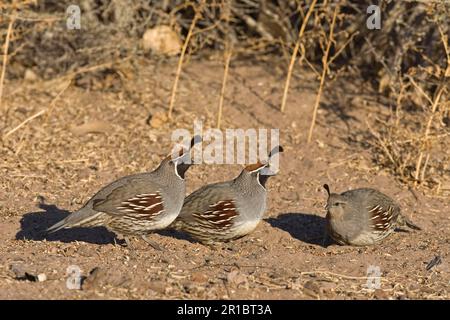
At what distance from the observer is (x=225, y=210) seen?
683 cm

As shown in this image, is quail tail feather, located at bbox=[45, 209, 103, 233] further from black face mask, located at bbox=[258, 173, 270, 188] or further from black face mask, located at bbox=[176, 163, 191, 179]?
black face mask, located at bbox=[258, 173, 270, 188]

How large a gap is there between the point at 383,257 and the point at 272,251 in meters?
0.86

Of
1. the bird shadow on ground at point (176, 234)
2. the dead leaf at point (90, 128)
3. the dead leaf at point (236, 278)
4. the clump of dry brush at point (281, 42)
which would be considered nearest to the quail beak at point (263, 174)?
the bird shadow on ground at point (176, 234)

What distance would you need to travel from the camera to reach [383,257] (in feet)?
22.2

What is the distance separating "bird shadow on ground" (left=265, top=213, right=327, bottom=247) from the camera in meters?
7.45

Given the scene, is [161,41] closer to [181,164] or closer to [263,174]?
[263,174]

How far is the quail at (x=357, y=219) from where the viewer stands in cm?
703

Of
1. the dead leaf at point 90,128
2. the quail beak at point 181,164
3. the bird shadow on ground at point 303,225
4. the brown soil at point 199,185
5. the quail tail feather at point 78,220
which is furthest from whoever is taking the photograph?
the dead leaf at point 90,128

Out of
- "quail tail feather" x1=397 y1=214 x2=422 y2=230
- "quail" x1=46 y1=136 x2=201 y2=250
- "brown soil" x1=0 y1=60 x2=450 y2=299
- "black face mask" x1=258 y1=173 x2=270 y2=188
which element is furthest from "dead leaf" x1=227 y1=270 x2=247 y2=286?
"quail tail feather" x1=397 y1=214 x2=422 y2=230

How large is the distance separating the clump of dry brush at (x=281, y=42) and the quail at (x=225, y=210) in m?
2.23

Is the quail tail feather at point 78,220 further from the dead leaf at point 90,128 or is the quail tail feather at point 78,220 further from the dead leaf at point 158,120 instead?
the dead leaf at point 158,120

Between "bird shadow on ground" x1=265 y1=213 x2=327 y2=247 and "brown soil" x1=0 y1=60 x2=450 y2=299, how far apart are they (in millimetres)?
18

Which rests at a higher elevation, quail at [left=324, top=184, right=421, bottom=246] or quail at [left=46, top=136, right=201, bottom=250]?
quail at [left=46, top=136, right=201, bottom=250]

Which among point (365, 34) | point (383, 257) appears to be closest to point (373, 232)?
point (383, 257)
